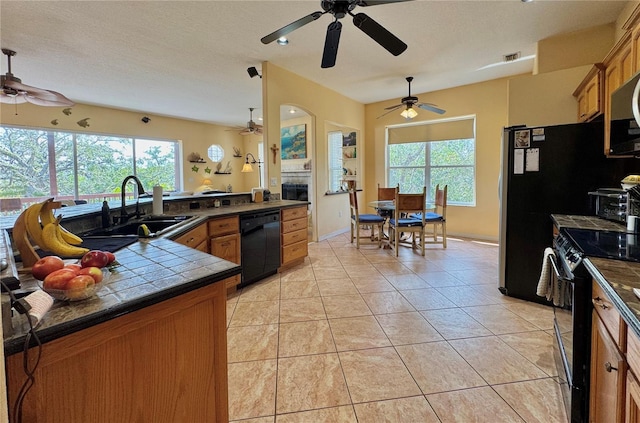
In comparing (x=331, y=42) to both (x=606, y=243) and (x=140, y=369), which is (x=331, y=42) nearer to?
(x=606, y=243)

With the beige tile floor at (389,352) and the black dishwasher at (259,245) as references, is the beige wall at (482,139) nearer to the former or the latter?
the beige tile floor at (389,352)

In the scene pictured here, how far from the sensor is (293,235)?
385 centimetres

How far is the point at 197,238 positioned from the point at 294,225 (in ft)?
4.87

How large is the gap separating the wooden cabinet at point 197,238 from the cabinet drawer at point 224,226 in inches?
3.5

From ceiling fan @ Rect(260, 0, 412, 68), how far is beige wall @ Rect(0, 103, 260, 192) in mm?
5460

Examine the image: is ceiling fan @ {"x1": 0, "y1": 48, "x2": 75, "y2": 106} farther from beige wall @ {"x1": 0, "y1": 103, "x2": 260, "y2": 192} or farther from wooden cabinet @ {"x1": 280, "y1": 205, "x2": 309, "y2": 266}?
wooden cabinet @ {"x1": 280, "y1": 205, "x2": 309, "y2": 266}

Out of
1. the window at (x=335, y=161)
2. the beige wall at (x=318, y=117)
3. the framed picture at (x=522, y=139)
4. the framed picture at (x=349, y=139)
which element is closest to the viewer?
the framed picture at (x=522, y=139)

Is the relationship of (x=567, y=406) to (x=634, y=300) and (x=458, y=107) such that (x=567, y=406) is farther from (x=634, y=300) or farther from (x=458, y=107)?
(x=458, y=107)

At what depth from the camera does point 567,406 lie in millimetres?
1454

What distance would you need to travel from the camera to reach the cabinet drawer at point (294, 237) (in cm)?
372

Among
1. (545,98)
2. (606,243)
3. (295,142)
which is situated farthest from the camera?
(295,142)

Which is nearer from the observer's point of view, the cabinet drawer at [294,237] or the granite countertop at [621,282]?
the granite countertop at [621,282]

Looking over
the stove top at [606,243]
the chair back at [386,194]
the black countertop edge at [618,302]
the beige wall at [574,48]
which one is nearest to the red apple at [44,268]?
the black countertop edge at [618,302]

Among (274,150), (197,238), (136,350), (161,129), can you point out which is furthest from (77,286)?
(161,129)
